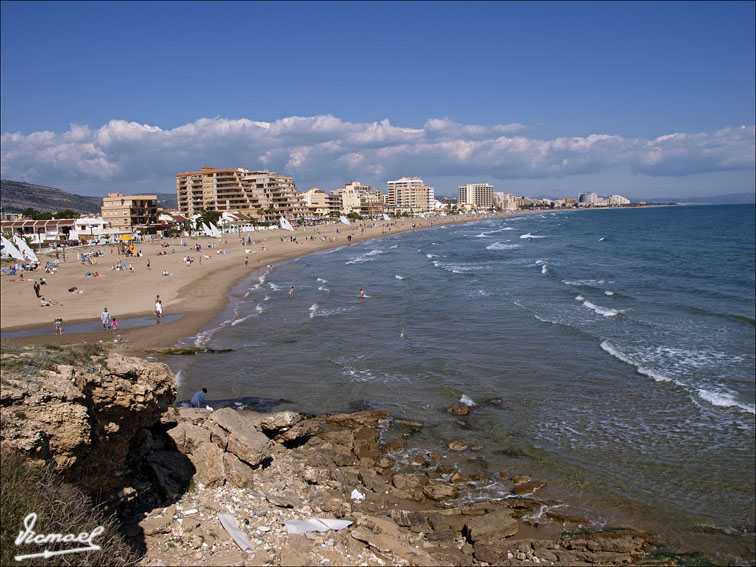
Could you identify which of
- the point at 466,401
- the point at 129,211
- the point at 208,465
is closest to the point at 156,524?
the point at 208,465

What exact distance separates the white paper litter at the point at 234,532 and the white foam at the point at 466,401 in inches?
345

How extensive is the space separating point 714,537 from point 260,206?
118975mm

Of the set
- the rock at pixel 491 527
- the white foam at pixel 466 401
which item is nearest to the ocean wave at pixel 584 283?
the white foam at pixel 466 401

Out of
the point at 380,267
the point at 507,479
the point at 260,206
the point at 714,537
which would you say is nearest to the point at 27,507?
the point at 507,479

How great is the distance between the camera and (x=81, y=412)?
6.45 metres

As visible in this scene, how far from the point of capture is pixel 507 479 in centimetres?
1148

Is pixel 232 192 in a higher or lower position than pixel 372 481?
higher

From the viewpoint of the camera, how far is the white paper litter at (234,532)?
7402 millimetres

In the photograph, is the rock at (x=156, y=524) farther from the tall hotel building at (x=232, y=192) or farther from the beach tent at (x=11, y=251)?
the tall hotel building at (x=232, y=192)

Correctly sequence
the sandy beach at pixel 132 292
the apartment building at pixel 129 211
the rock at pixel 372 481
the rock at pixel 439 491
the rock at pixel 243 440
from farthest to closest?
the apartment building at pixel 129 211, the sandy beach at pixel 132 292, the rock at pixel 372 481, the rock at pixel 439 491, the rock at pixel 243 440

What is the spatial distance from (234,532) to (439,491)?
454 cm

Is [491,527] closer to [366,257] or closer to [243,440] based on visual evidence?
[243,440]

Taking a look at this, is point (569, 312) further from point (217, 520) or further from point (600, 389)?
point (217, 520)

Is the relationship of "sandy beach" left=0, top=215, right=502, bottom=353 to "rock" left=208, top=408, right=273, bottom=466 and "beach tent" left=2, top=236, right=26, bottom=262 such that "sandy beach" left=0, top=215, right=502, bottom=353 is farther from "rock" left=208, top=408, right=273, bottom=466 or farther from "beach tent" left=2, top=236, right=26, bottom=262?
"rock" left=208, top=408, right=273, bottom=466
